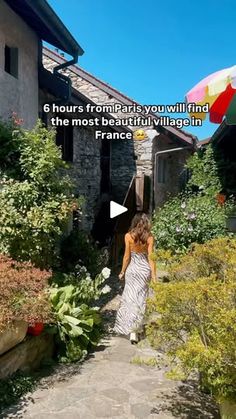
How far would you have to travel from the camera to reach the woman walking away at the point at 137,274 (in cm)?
585

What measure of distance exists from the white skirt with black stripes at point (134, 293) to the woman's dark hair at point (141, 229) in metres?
0.23

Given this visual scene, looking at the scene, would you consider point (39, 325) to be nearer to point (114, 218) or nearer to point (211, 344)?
point (211, 344)

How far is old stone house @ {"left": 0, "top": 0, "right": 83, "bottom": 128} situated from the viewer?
7191mm

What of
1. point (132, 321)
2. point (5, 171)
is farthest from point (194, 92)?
point (132, 321)

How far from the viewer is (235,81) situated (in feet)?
17.2

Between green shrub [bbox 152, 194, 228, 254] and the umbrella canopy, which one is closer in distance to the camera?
the umbrella canopy

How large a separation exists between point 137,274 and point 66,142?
19.4 ft

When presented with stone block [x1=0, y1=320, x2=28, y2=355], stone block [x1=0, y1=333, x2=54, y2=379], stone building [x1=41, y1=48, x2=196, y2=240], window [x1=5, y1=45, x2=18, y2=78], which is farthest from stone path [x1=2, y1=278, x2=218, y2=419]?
stone building [x1=41, y1=48, x2=196, y2=240]

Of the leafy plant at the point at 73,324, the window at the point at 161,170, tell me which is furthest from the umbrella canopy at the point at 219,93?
the window at the point at 161,170

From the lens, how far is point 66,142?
10.8m

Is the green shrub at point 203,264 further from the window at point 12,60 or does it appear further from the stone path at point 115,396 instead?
the window at point 12,60

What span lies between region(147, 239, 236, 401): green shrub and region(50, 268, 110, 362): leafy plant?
193 centimetres

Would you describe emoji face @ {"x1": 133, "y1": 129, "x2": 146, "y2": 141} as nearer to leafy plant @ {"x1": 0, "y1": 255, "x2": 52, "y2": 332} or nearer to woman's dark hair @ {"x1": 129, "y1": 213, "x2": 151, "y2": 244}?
woman's dark hair @ {"x1": 129, "y1": 213, "x2": 151, "y2": 244}

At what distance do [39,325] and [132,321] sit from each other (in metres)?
1.71
